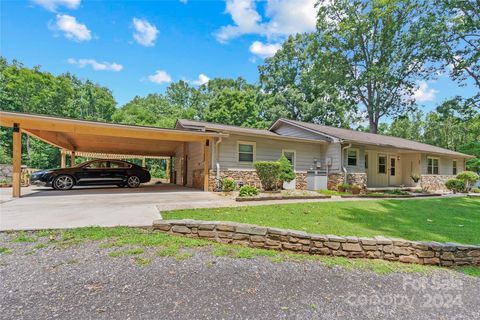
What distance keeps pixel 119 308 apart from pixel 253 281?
1.55 meters

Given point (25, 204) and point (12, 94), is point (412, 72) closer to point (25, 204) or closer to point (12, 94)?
point (25, 204)

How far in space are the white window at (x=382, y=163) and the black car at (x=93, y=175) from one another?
48.6 feet

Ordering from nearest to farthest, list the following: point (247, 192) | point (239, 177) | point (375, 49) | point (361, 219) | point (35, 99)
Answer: point (361, 219), point (247, 192), point (239, 177), point (375, 49), point (35, 99)

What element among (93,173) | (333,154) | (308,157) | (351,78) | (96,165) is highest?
(351,78)

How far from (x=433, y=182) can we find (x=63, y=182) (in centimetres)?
2295

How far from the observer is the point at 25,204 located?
6.97 meters

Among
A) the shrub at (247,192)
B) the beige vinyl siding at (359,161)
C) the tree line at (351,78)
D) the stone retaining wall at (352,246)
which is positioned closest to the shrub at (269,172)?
the shrub at (247,192)

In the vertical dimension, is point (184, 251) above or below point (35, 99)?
below

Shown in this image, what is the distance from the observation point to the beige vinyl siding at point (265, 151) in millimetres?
12148

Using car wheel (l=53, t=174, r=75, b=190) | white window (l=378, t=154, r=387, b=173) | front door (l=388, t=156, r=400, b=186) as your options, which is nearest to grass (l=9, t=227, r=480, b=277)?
car wheel (l=53, t=174, r=75, b=190)

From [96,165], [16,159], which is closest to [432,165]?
Result: [96,165]

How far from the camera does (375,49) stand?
26.8m

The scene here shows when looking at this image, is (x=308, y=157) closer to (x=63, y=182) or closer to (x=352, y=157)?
(x=352, y=157)

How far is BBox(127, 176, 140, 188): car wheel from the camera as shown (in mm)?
13148
